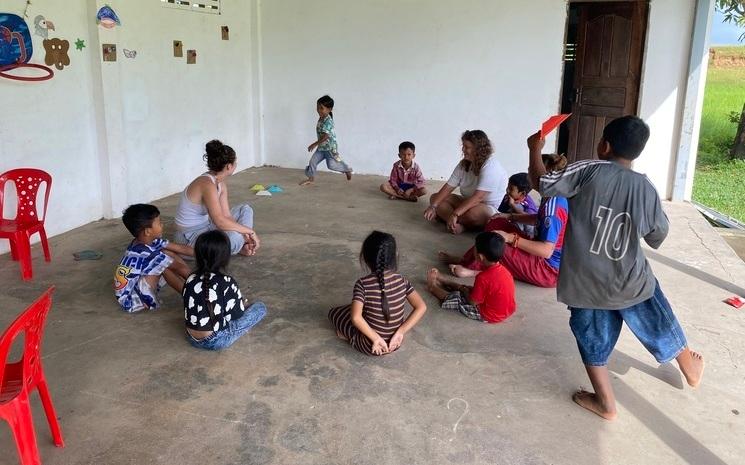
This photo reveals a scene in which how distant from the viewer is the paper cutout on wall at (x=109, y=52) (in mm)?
5168

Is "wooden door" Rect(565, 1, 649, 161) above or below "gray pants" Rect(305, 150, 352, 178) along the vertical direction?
above

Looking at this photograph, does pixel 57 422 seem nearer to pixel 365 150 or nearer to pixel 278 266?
pixel 278 266

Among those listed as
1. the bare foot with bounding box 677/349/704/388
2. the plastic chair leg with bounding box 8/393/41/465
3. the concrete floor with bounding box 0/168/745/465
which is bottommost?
the concrete floor with bounding box 0/168/745/465

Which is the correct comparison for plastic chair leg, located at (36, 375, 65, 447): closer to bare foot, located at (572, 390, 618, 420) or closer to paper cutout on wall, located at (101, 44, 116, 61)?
bare foot, located at (572, 390, 618, 420)

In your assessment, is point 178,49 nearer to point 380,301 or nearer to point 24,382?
point 380,301

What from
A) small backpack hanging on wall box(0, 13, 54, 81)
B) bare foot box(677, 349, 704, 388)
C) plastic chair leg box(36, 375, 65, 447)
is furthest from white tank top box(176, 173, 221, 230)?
bare foot box(677, 349, 704, 388)

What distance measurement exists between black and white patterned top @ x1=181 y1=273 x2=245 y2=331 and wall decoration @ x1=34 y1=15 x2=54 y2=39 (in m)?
2.89

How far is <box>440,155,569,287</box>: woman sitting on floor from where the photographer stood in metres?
3.72

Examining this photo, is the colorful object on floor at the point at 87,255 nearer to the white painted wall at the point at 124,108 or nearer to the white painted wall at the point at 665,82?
the white painted wall at the point at 124,108

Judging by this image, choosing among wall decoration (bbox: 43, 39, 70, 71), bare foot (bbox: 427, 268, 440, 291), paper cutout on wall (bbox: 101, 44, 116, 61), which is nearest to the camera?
bare foot (bbox: 427, 268, 440, 291)

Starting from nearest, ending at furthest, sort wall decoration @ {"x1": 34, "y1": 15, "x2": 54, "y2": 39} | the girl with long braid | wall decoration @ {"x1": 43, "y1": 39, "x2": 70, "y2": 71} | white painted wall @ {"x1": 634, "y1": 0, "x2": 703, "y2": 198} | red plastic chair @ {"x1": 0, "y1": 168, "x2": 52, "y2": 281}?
1. the girl with long braid
2. red plastic chair @ {"x1": 0, "y1": 168, "x2": 52, "y2": 281}
3. wall decoration @ {"x1": 34, "y1": 15, "x2": 54, "y2": 39}
4. wall decoration @ {"x1": 43, "y1": 39, "x2": 70, "y2": 71}
5. white painted wall @ {"x1": 634, "y1": 0, "x2": 703, "y2": 198}

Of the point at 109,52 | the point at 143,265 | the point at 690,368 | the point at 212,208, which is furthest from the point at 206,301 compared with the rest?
the point at 109,52

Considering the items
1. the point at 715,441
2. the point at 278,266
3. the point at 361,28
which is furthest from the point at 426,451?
the point at 361,28

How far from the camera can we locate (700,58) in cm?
615
